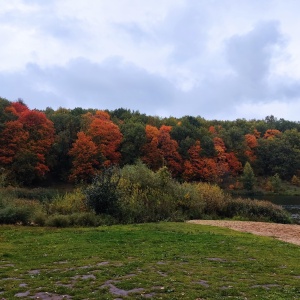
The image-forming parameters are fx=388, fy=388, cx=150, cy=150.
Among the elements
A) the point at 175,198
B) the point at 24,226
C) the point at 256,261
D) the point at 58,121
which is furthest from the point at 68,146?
the point at 256,261

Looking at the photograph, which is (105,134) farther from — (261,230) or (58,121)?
(261,230)

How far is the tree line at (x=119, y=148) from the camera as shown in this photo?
66.4 m

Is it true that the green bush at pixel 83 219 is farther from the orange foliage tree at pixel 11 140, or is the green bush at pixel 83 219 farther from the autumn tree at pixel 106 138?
the autumn tree at pixel 106 138

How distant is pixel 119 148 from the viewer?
78.6m

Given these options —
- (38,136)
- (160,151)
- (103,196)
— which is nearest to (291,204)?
(160,151)

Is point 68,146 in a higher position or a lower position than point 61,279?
higher

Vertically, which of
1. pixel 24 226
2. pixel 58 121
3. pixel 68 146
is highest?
pixel 58 121

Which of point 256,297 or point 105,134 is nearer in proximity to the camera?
point 256,297

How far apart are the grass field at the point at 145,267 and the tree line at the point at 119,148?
4444 centimetres

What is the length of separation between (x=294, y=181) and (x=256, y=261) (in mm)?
84049

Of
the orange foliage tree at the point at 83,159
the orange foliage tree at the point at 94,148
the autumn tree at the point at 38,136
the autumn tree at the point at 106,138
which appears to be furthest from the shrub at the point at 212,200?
the autumn tree at the point at 106,138

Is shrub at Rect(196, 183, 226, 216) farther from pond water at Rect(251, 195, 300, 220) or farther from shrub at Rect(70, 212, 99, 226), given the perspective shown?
shrub at Rect(70, 212, 99, 226)

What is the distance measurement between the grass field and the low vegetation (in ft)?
18.7

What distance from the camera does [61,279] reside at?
33.7 feet
